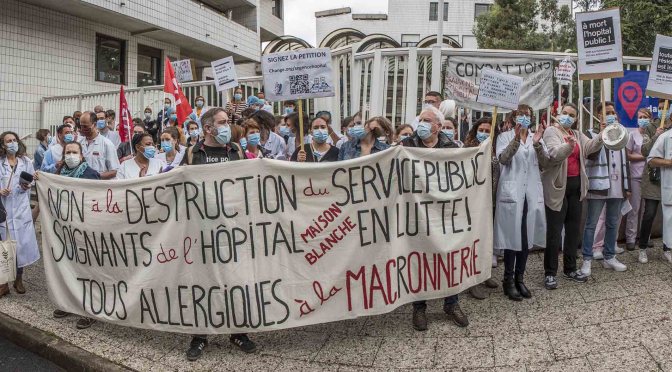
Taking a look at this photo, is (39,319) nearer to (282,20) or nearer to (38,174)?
(38,174)

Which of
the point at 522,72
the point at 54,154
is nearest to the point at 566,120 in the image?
the point at 522,72

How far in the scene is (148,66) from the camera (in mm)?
18125

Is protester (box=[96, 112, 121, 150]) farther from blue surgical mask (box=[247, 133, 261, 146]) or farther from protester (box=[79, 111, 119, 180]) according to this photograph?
blue surgical mask (box=[247, 133, 261, 146])

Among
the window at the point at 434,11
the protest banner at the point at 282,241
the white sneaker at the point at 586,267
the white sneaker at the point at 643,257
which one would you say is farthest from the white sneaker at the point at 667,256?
the window at the point at 434,11

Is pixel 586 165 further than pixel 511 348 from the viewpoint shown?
Yes

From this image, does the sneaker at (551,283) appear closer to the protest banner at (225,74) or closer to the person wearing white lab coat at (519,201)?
the person wearing white lab coat at (519,201)

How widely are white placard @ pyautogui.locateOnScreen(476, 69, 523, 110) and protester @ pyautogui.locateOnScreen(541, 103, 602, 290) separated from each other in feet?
1.76

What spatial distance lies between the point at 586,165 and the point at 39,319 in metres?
5.51

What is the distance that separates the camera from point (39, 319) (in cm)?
494

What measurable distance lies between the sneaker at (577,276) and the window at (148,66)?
15336mm

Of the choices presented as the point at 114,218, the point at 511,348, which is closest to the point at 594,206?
the point at 511,348

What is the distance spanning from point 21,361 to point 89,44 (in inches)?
529

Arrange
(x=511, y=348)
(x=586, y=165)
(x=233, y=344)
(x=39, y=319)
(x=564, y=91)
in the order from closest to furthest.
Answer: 1. (x=511, y=348)
2. (x=233, y=344)
3. (x=39, y=319)
4. (x=586, y=165)
5. (x=564, y=91)

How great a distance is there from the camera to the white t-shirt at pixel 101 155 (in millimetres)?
6496
